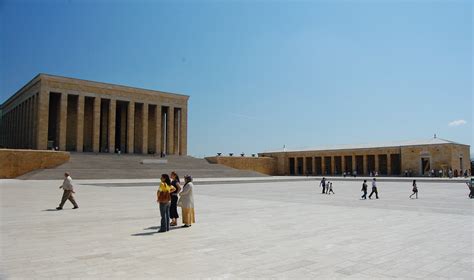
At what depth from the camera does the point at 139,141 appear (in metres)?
52.6

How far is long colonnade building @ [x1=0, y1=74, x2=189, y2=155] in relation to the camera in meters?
42.9

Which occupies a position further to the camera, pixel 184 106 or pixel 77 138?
pixel 184 106

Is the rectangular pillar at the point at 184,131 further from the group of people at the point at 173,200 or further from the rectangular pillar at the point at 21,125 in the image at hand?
the group of people at the point at 173,200

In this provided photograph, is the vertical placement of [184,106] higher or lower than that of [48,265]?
higher

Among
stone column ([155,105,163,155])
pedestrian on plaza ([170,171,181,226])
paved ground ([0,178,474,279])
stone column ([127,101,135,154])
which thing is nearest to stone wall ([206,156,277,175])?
stone column ([155,105,163,155])

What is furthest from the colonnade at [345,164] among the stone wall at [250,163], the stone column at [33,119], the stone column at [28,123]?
the stone column at [28,123]

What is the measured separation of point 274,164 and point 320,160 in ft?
25.1

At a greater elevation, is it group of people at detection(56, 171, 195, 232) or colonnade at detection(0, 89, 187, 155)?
colonnade at detection(0, 89, 187, 155)

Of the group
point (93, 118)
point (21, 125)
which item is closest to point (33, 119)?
point (93, 118)

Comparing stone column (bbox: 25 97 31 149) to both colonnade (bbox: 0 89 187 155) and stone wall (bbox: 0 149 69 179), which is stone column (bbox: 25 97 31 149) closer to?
colonnade (bbox: 0 89 187 155)

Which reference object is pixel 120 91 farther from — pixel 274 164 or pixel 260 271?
pixel 260 271

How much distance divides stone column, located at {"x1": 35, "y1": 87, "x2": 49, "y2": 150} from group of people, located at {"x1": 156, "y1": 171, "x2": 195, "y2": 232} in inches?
1495

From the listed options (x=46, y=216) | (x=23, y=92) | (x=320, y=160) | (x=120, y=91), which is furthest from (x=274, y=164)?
(x=46, y=216)

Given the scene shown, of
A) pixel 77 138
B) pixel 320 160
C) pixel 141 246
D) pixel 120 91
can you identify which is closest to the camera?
pixel 141 246
